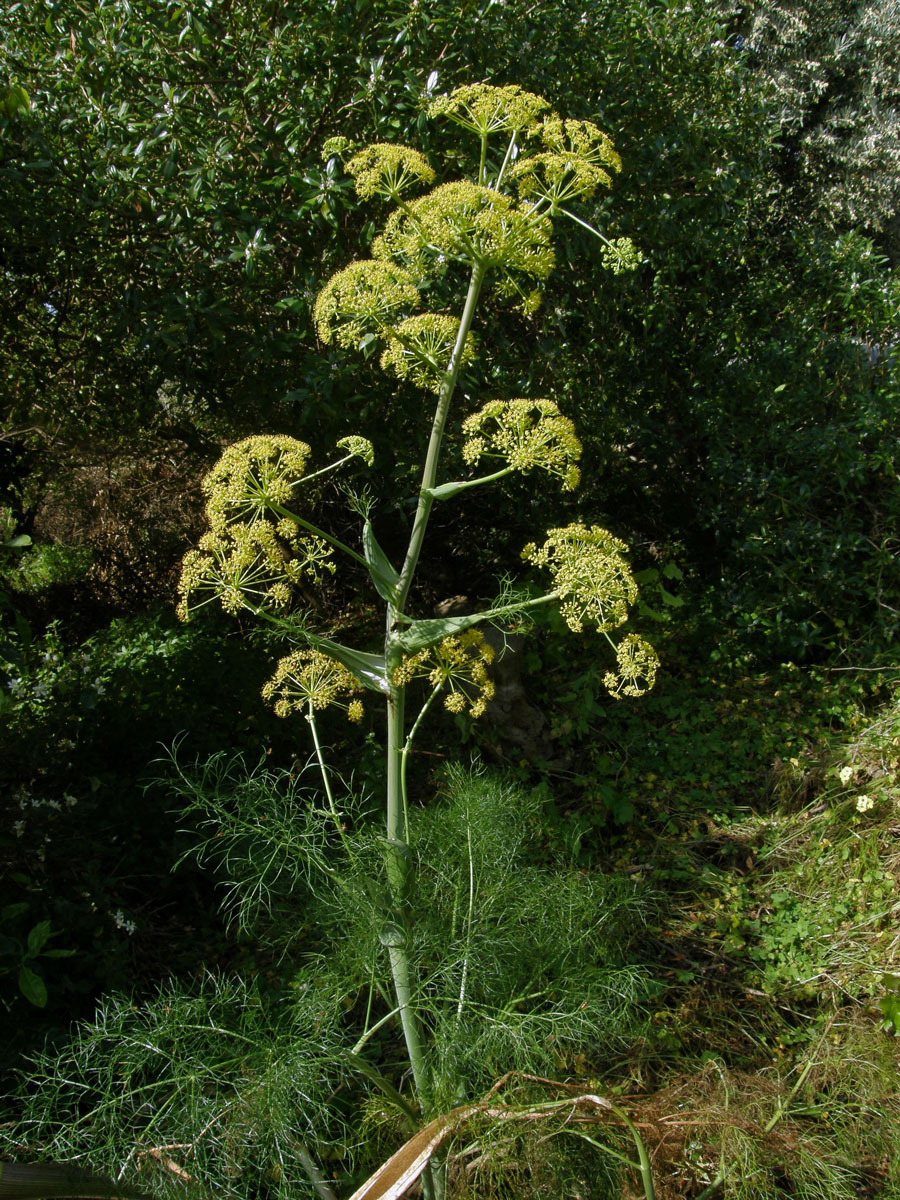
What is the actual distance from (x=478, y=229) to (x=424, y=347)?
261 mm

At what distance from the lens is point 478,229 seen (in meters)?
1.68

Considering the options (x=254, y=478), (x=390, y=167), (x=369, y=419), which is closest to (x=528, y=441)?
(x=254, y=478)

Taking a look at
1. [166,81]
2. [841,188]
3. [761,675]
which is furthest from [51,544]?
[841,188]

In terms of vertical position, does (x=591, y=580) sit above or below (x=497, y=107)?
below

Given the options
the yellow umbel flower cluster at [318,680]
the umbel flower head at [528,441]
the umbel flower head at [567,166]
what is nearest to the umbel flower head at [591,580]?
the umbel flower head at [528,441]

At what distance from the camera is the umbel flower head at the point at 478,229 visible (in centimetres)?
168

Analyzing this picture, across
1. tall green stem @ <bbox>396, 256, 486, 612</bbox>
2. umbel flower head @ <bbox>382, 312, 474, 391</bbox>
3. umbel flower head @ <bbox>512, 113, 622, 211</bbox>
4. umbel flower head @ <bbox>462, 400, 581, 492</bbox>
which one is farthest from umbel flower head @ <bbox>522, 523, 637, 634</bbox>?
umbel flower head @ <bbox>512, 113, 622, 211</bbox>

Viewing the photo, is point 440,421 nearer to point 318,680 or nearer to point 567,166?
point 567,166

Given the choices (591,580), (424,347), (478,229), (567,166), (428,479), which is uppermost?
(567,166)

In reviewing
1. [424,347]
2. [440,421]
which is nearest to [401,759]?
[440,421]

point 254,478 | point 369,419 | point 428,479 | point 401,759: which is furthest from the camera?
point 369,419

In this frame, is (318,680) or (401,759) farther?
(318,680)

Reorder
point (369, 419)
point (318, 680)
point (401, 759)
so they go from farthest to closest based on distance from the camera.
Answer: point (369, 419), point (318, 680), point (401, 759)

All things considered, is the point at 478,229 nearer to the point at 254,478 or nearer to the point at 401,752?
the point at 254,478
